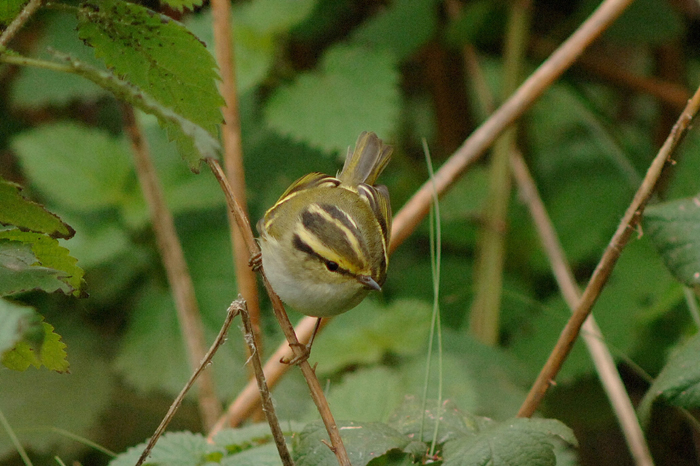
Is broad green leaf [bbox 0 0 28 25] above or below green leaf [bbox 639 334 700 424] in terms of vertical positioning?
above

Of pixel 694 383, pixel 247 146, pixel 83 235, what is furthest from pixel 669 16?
pixel 83 235

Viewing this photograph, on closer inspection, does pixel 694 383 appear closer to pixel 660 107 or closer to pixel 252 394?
pixel 252 394

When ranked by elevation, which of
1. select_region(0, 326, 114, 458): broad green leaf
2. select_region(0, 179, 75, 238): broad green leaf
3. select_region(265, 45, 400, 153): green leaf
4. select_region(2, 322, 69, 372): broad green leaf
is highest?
select_region(265, 45, 400, 153): green leaf

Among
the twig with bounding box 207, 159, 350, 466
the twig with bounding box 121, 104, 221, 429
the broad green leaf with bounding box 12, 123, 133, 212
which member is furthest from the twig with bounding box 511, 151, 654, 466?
the broad green leaf with bounding box 12, 123, 133, 212

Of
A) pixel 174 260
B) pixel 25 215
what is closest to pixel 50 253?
pixel 25 215

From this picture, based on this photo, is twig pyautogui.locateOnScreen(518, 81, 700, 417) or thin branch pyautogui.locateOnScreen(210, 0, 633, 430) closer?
twig pyautogui.locateOnScreen(518, 81, 700, 417)

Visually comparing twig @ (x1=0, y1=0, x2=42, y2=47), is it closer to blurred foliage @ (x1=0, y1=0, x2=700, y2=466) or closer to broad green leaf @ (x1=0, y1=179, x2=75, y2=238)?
broad green leaf @ (x1=0, y1=179, x2=75, y2=238)

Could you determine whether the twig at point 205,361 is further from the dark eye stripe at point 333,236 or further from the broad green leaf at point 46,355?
the dark eye stripe at point 333,236
